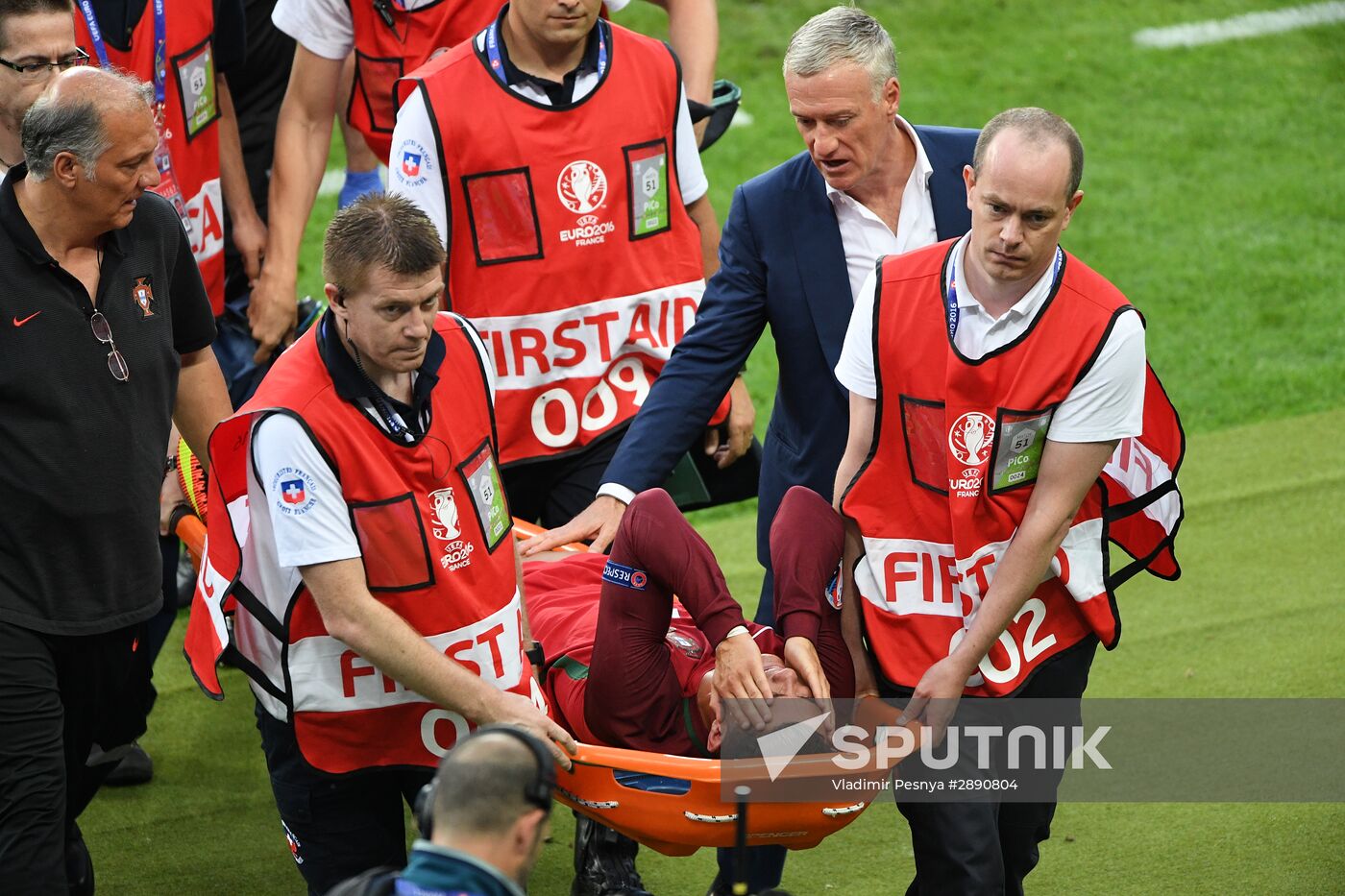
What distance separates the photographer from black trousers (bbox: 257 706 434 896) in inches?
132

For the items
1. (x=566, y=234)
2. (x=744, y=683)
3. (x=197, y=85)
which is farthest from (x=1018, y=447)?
(x=197, y=85)

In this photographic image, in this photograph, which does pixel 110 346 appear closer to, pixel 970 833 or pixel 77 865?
pixel 77 865

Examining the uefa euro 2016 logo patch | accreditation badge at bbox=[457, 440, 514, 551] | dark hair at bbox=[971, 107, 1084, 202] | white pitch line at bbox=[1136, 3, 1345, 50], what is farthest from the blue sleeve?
white pitch line at bbox=[1136, 3, 1345, 50]

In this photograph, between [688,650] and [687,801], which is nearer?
[687,801]

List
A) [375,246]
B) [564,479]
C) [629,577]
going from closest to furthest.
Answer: [375,246] → [629,577] → [564,479]

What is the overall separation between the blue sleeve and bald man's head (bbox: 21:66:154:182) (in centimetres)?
130

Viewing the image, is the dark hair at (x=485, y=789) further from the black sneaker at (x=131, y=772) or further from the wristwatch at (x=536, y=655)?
the black sneaker at (x=131, y=772)

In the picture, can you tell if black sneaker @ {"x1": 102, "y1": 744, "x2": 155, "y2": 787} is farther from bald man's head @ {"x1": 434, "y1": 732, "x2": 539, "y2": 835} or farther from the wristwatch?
bald man's head @ {"x1": 434, "y1": 732, "x2": 539, "y2": 835}

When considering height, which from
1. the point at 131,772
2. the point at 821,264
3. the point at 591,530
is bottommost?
the point at 131,772

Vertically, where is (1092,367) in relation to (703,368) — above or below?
above

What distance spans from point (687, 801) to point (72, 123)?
1708 millimetres

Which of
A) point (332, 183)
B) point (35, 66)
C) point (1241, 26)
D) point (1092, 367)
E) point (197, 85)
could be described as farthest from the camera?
point (1241, 26)

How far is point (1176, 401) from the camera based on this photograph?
23.6 ft

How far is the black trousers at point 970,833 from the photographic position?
3238 mm
